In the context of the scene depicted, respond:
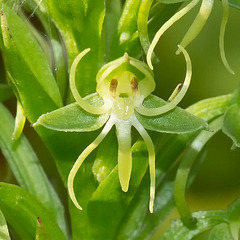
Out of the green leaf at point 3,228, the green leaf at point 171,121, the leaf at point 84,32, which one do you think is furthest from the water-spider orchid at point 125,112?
the green leaf at point 3,228

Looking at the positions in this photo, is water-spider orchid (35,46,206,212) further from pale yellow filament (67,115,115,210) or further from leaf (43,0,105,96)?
leaf (43,0,105,96)

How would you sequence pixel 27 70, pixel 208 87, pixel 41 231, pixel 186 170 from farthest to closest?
pixel 208 87 < pixel 186 170 < pixel 27 70 < pixel 41 231

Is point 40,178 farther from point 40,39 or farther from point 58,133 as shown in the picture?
point 40,39

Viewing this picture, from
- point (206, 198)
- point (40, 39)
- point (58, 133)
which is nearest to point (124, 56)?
point (58, 133)

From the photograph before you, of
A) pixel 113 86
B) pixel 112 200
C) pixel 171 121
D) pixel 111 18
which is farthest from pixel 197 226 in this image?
pixel 111 18

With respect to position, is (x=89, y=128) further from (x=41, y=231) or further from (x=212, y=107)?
(x=212, y=107)

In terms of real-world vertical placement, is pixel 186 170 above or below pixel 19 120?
below

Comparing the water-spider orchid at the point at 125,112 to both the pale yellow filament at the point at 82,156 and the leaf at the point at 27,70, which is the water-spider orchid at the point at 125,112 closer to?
the pale yellow filament at the point at 82,156
